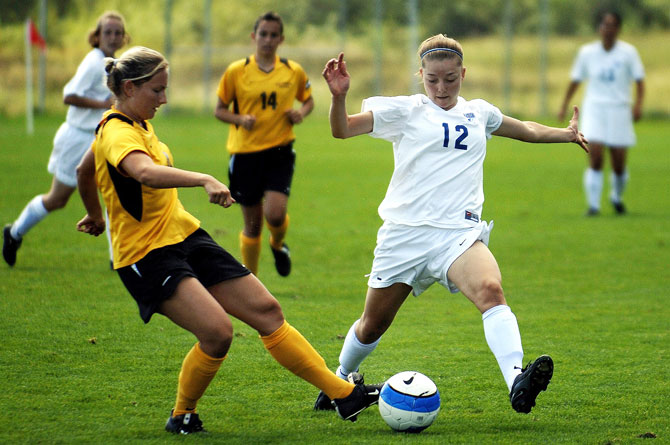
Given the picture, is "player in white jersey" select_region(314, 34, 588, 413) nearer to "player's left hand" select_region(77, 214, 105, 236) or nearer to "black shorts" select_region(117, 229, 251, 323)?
"black shorts" select_region(117, 229, 251, 323)

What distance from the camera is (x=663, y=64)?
33344mm

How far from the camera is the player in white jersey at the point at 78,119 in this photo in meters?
8.35

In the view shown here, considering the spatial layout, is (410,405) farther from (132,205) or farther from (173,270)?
(132,205)

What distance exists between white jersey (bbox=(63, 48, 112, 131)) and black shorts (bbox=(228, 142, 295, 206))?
4.78ft

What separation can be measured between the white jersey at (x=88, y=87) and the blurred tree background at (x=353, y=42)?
22179mm

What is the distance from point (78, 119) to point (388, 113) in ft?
15.6

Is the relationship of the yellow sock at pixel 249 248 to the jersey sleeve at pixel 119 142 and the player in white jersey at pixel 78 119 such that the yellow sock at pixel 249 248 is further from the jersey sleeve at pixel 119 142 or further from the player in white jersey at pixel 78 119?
the jersey sleeve at pixel 119 142

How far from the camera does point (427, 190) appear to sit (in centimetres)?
476

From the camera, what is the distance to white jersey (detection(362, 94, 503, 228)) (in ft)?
15.6

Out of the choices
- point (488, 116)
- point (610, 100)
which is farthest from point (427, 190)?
point (610, 100)

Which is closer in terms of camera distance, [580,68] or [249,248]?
[249,248]

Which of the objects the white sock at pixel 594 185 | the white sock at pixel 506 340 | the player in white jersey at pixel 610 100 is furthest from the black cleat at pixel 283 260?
the player in white jersey at pixel 610 100

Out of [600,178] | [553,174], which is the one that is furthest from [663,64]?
[600,178]

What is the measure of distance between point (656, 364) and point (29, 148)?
15.9m
